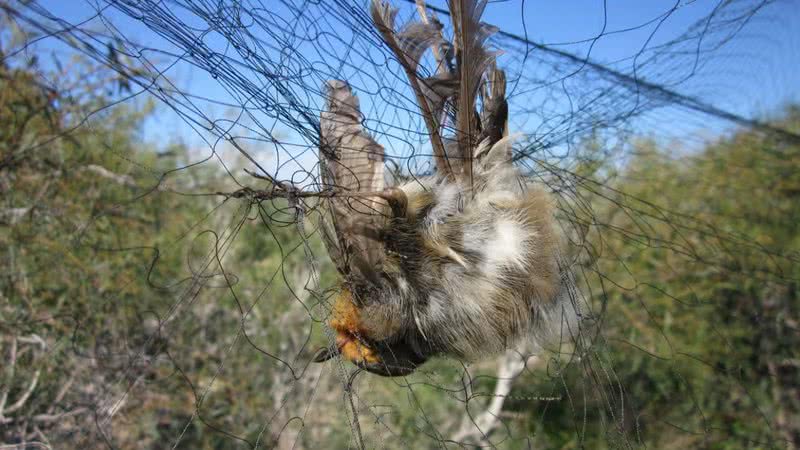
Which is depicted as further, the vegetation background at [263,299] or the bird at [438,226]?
the vegetation background at [263,299]

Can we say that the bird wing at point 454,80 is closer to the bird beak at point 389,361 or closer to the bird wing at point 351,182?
the bird wing at point 351,182

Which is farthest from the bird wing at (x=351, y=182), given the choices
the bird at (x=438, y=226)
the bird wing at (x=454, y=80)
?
the bird wing at (x=454, y=80)

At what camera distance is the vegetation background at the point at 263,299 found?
2.03 metres

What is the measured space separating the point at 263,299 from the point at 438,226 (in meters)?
3.41

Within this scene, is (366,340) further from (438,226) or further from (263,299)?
(263,299)

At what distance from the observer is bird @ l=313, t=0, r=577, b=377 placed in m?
1.00

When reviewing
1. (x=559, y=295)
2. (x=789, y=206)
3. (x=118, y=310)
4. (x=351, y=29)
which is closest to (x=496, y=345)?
(x=559, y=295)

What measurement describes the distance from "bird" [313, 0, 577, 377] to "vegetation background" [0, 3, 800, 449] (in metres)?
0.13

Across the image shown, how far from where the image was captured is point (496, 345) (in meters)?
1.06

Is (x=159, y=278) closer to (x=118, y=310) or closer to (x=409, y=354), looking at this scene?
(x=118, y=310)

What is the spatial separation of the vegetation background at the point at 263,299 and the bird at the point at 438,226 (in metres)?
0.13

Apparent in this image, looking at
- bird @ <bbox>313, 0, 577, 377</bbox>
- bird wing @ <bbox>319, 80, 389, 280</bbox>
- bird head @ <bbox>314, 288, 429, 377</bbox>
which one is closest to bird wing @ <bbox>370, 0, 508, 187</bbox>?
bird @ <bbox>313, 0, 577, 377</bbox>

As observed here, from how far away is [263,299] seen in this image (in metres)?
4.22

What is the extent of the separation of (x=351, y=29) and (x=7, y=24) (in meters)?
2.04
